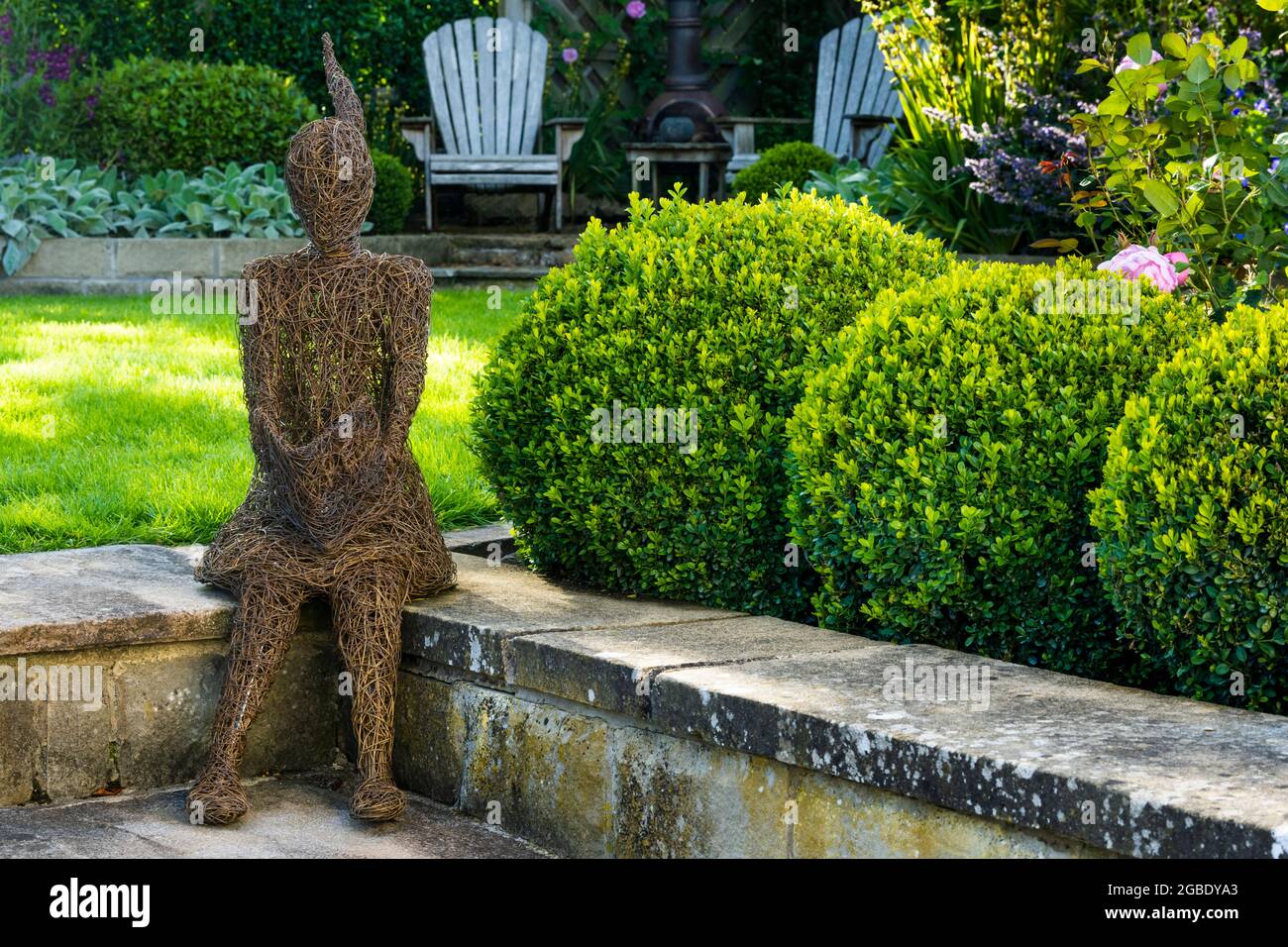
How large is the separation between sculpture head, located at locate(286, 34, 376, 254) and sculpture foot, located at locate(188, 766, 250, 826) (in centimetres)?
117

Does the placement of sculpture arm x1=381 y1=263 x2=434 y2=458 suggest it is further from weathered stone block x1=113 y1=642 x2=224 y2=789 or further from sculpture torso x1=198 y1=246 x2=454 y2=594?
weathered stone block x1=113 y1=642 x2=224 y2=789

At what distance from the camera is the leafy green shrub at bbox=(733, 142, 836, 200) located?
10.1m

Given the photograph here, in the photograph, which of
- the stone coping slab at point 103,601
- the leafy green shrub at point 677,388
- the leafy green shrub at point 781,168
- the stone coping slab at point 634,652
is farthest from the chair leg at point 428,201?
the stone coping slab at point 634,652

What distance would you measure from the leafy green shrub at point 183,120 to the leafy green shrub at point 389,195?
0.63 meters

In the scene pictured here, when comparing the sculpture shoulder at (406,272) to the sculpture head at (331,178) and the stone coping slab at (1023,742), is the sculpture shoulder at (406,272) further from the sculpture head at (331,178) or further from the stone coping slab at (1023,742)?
the stone coping slab at (1023,742)

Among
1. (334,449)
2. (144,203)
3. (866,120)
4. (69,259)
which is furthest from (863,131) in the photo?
(334,449)

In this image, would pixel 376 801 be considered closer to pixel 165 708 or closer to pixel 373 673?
pixel 373 673

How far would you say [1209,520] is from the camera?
2777mm

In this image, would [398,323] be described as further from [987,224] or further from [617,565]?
[987,224]

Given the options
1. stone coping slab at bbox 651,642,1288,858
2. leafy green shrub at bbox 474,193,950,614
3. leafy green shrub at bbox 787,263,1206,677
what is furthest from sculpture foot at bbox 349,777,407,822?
leafy green shrub at bbox 787,263,1206,677

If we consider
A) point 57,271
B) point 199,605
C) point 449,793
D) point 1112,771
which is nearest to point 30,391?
point 199,605

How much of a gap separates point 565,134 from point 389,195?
1.45 metres

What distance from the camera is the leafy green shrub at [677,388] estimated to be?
146 inches

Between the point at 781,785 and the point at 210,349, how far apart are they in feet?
15.0
